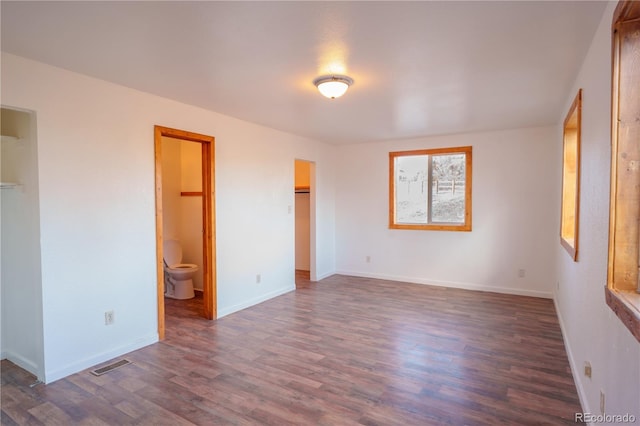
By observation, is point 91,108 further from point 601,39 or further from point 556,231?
point 556,231

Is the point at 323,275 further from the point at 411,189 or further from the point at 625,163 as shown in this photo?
the point at 625,163

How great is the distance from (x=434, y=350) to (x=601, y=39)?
2585mm

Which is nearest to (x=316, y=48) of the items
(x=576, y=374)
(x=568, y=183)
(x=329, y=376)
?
(x=329, y=376)

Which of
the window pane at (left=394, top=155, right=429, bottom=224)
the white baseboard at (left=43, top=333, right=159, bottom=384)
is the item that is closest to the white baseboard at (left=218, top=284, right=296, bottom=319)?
the white baseboard at (left=43, top=333, right=159, bottom=384)

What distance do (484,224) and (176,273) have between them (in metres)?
4.48

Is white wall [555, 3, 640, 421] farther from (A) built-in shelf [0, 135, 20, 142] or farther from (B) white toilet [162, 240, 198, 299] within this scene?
(B) white toilet [162, 240, 198, 299]

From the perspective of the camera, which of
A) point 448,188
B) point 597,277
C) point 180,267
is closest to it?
point 597,277

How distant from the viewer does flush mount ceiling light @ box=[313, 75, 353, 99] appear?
110 inches

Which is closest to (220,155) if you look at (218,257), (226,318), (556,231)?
(218,257)

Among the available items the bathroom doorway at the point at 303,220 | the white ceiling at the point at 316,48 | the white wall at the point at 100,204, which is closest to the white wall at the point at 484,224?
the bathroom doorway at the point at 303,220

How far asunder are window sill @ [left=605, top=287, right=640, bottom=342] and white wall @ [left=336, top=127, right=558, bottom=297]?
3.66 meters

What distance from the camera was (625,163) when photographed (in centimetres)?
153

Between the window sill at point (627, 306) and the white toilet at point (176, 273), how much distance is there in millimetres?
4495

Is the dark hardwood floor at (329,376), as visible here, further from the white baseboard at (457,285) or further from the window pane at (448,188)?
the window pane at (448,188)
